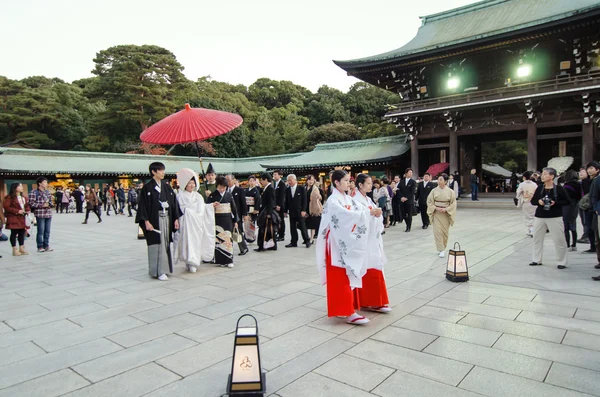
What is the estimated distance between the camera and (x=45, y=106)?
122 ft

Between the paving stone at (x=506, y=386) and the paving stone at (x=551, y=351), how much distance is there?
48 centimetres

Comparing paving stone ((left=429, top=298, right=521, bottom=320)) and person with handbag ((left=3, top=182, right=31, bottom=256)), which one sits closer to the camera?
paving stone ((left=429, top=298, right=521, bottom=320))

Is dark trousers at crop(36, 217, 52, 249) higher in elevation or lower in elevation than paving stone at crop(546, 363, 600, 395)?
higher

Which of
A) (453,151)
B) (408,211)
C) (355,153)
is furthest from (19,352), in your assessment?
(355,153)

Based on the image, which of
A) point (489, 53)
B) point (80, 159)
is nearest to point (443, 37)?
point (489, 53)

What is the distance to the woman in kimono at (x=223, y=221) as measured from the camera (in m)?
6.66

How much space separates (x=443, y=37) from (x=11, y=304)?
23024 mm

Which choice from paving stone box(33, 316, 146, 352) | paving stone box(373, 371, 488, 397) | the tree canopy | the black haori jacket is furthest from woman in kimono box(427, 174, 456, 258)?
the tree canopy

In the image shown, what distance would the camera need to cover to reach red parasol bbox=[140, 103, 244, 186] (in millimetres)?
5676

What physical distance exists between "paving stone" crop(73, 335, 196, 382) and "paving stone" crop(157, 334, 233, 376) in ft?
0.34

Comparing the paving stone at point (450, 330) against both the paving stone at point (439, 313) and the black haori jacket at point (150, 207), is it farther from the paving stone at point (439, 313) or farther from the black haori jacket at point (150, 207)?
the black haori jacket at point (150, 207)

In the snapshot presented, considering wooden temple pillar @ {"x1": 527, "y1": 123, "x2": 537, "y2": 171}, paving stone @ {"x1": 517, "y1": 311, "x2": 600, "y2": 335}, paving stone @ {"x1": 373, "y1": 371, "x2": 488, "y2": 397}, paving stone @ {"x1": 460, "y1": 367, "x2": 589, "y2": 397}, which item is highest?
wooden temple pillar @ {"x1": 527, "y1": 123, "x2": 537, "y2": 171}

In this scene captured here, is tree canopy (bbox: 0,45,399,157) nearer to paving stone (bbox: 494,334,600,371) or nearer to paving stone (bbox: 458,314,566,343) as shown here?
paving stone (bbox: 458,314,566,343)

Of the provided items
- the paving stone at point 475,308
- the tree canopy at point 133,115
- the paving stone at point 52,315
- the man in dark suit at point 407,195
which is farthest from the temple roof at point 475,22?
the paving stone at point 52,315
